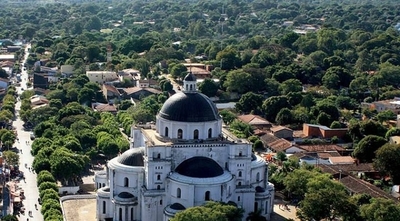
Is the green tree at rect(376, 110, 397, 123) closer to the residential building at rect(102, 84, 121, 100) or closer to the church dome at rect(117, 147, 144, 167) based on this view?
the residential building at rect(102, 84, 121, 100)

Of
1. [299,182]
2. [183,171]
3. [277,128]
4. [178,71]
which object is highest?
[183,171]

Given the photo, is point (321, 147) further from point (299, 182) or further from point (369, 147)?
point (299, 182)

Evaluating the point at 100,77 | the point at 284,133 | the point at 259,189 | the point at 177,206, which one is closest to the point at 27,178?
the point at 177,206

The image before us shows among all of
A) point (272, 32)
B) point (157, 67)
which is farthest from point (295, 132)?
point (272, 32)

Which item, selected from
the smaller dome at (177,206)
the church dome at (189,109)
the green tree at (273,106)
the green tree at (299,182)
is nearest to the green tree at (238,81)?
the green tree at (273,106)

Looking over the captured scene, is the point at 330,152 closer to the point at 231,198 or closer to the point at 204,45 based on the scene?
the point at 231,198

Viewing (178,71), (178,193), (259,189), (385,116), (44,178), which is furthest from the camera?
(178,71)

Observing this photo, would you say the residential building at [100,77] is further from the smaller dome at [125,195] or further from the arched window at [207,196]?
the arched window at [207,196]
